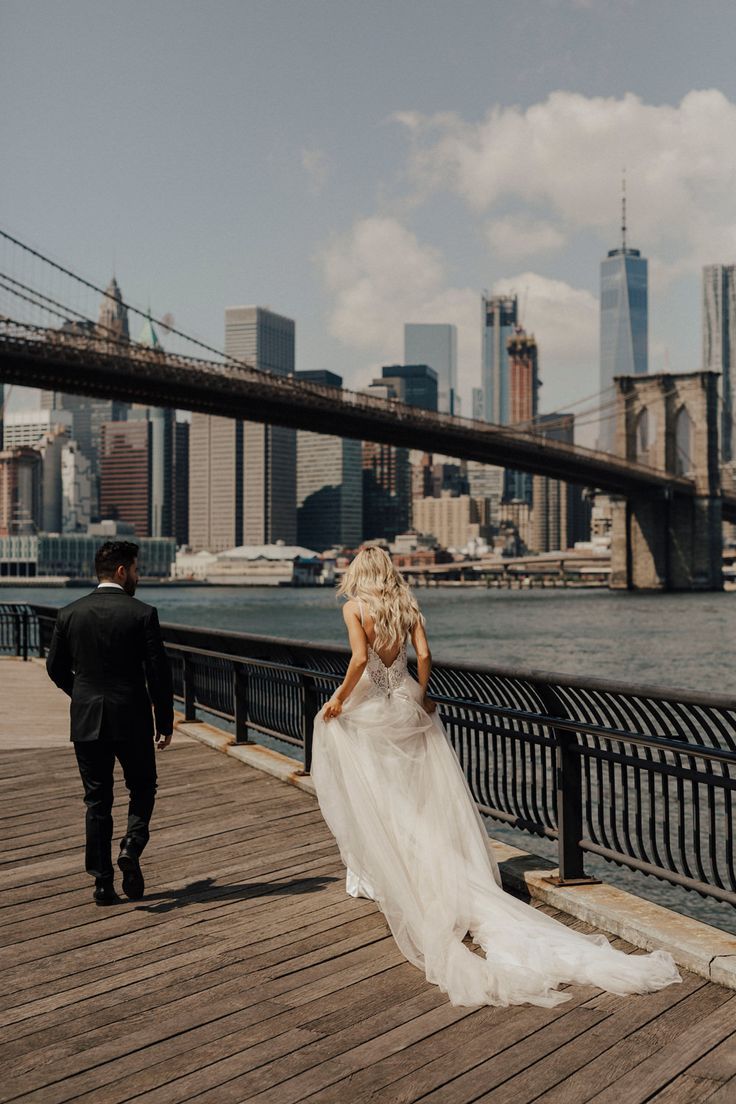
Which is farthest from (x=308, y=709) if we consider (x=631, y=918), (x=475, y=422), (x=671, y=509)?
(x=671, y=509)

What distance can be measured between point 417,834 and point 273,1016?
1.10 metres

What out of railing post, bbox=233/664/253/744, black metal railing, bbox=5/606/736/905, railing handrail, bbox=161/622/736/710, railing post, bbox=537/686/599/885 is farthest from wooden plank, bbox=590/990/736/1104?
railing post, bbox=233/664/253/744

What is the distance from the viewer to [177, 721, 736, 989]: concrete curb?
4.01 metres

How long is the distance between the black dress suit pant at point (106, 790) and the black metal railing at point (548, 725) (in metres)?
1.73

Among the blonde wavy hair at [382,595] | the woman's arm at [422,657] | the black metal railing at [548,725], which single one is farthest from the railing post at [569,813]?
the blonde wavy hair at [382,595]

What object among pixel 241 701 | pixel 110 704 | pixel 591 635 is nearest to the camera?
pixel 110 704

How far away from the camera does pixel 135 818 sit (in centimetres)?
500

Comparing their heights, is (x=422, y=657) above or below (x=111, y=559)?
below

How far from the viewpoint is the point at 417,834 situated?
15.0 ft

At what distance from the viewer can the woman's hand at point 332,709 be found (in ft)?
15.9

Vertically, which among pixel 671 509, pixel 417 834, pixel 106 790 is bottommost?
pixel 417 834

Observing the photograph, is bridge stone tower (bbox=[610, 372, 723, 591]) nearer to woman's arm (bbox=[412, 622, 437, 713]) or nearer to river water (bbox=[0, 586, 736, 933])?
river water (bbox=[0, 586, 736, 933])

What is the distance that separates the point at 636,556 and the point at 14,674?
289ft

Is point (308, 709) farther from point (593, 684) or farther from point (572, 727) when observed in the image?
point (593, 684)
